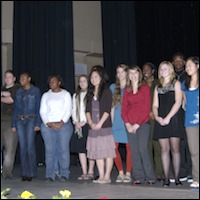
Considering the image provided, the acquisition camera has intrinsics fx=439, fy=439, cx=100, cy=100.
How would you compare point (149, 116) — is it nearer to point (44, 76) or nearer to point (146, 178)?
point (146, 178)

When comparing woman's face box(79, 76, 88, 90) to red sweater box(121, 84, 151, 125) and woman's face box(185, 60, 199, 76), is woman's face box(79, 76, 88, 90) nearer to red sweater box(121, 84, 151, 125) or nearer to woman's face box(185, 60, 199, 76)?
red sweater box(121, 84, 151, 125)

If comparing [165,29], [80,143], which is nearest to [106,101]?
[80,143]

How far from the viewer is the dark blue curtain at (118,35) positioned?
754cm

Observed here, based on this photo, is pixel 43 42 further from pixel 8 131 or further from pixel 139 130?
pixel 139 130

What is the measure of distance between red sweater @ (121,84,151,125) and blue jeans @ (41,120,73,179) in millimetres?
635

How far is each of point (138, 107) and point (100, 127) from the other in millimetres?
401

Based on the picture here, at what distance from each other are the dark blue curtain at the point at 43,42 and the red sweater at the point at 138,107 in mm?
3135

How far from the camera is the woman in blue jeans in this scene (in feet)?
13.6

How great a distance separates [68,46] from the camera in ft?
22.8

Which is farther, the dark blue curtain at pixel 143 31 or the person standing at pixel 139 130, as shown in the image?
the dark blue curtain at pixel 143 31

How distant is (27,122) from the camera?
420 cm

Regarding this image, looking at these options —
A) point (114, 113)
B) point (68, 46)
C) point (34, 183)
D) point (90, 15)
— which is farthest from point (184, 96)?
point (90, 15)

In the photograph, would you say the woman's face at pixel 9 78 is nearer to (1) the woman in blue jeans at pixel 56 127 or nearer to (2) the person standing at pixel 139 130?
(1) the woman in blue jeans at pixel 56 127

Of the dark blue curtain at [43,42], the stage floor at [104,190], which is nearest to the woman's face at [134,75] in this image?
the stage floor at [104,190]
